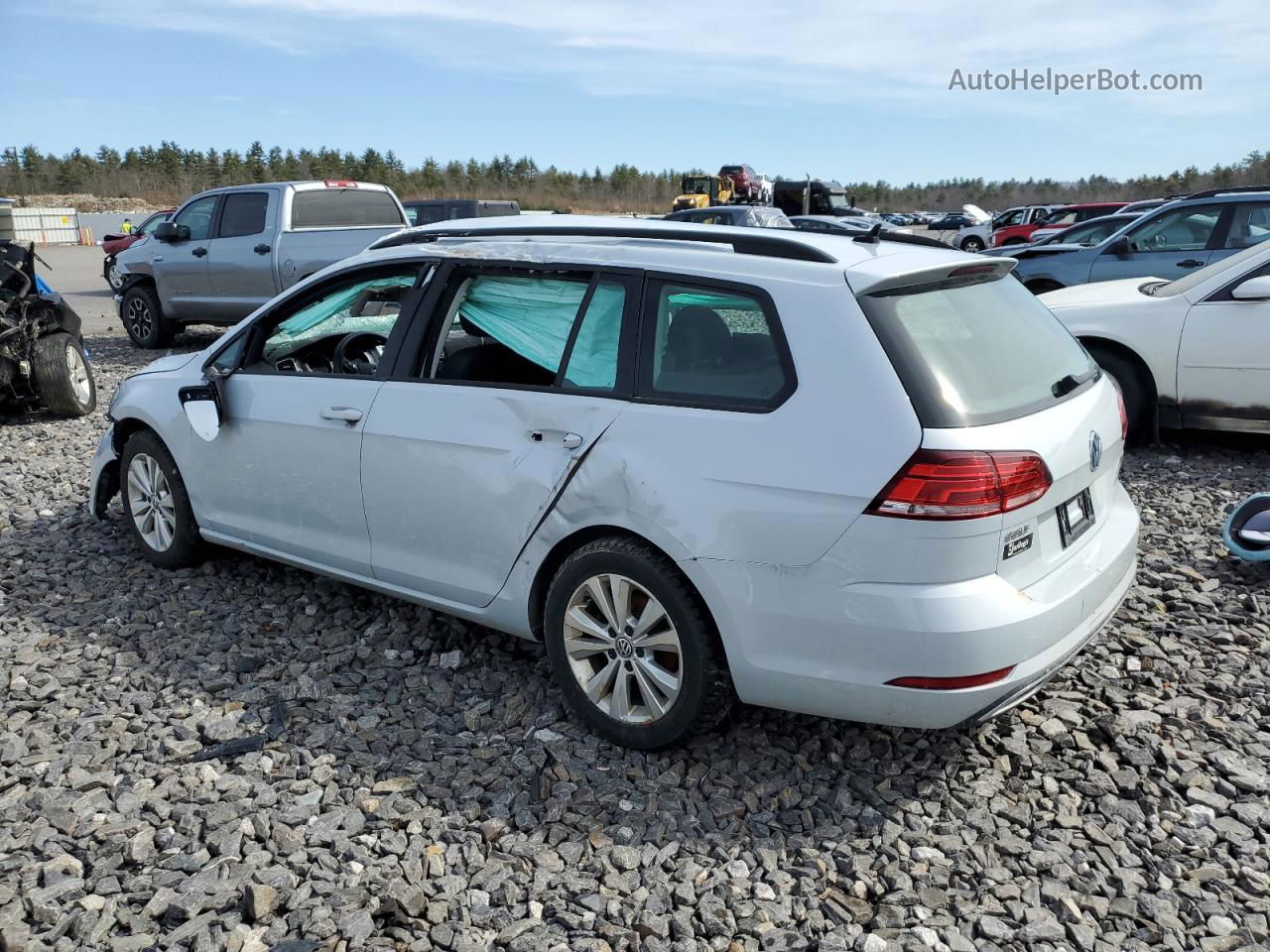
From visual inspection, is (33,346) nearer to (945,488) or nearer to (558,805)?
(558,805)

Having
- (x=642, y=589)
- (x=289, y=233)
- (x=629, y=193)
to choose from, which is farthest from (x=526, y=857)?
(x=629, y=193)

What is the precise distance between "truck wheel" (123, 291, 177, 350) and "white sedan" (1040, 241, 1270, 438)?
36.6ft

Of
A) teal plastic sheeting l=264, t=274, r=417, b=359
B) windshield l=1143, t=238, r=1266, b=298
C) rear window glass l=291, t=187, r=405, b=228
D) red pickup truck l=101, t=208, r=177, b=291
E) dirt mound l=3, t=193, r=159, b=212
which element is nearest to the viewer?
teal plastic sheeting l=264, t=274, r=417, b=359

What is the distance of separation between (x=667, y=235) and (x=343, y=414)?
153 centimetres

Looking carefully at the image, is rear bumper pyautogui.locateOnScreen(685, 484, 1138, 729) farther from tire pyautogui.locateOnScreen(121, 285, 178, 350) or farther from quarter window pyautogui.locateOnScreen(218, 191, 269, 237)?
tire pyautogui.locateOnScreen(121, 285, 178, 350)

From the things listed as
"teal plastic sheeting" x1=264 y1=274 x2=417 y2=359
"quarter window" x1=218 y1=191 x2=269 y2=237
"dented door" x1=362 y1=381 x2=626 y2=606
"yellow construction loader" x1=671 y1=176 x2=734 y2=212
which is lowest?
"dented door" x1=362 y1=381 x2=626 y2=606

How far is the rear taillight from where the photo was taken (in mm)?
2943

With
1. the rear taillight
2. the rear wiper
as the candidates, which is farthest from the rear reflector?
the rear wiper

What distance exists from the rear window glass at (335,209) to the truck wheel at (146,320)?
2.69 m

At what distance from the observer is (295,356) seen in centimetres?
507

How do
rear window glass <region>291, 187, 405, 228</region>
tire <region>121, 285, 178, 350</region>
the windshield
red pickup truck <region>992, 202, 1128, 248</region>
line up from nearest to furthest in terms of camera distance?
the windshield
rear window glass <region>291, 187, 405, 228</region>
tire <region>121, 285, 178, 350</region>
red pickup truck <region>992, 202, 1128, 248</region>

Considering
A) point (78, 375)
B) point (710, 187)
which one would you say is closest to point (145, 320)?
point (78, 375)

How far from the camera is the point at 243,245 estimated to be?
41.5 feet

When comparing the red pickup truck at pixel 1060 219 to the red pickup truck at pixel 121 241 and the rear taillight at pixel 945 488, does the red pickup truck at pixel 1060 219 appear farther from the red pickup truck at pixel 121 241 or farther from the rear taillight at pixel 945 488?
the rear taillight at pixel 945 488
